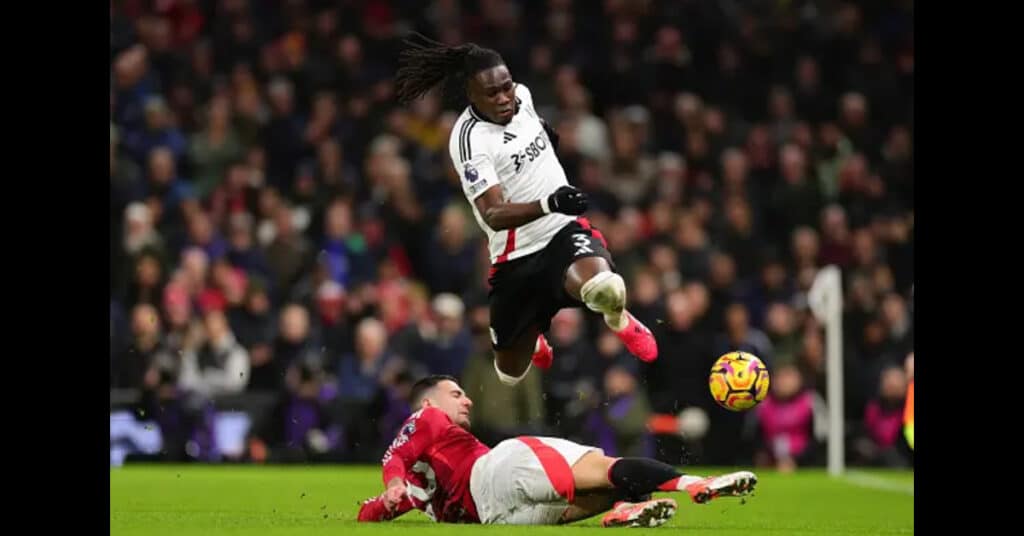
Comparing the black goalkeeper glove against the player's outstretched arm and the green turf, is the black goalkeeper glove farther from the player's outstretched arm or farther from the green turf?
the green turf

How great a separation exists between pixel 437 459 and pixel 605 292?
1458 millimetres

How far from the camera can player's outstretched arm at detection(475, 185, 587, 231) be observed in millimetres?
9375

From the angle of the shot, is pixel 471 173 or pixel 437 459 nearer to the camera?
pixel 437 459

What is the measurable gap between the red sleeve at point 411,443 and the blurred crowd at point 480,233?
5734 mm

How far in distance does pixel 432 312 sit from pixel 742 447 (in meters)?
3.15

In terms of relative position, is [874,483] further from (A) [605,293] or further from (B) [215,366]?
(B) [215,366]

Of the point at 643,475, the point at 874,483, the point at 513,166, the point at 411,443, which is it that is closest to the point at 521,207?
the point at 513,166

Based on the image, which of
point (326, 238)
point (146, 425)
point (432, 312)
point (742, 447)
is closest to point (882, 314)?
point (742, 447)

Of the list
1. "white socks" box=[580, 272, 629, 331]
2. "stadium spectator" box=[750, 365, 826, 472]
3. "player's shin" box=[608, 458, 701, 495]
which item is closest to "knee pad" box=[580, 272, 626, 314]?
"white socks" box=[580, 272, 629, 331]

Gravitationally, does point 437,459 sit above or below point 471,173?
below

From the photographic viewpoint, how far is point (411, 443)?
9.02m

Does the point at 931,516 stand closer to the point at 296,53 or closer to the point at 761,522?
the point at 761,522

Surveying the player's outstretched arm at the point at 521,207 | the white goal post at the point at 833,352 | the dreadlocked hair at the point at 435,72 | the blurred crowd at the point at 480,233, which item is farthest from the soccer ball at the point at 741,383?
the white goal post at the point at 833,352

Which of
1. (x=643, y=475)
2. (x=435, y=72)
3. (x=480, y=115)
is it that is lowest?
(x=643, y=475)
